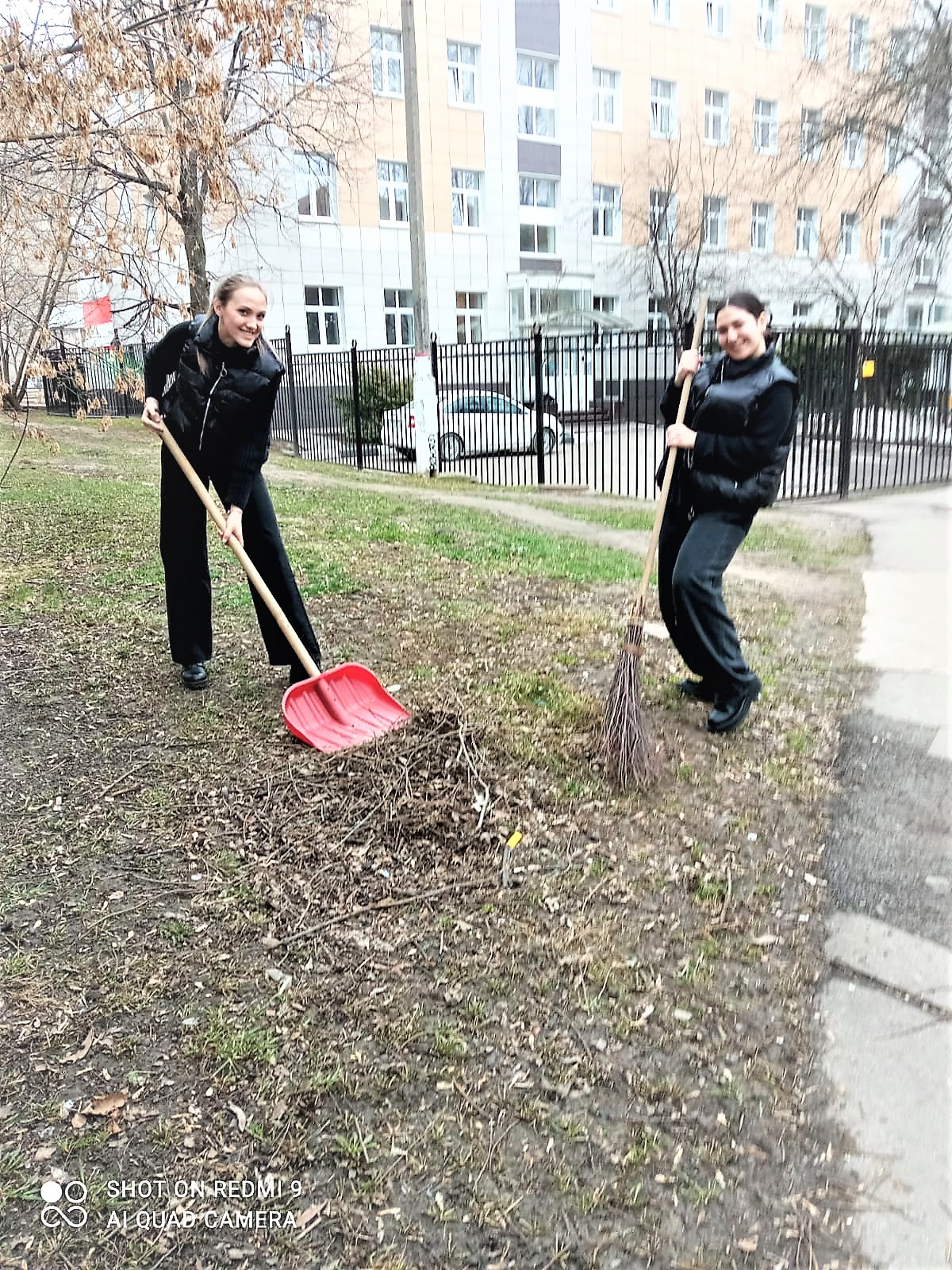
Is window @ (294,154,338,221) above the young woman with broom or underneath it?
above

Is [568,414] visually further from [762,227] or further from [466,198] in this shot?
[762,227]

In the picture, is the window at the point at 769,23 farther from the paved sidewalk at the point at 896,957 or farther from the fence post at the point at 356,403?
the paved sidewalk at the point at 896,957

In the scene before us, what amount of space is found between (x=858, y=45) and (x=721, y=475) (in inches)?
860

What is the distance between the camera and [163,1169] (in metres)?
2.02

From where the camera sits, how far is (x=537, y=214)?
33625 mm

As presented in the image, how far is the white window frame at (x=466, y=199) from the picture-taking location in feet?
104

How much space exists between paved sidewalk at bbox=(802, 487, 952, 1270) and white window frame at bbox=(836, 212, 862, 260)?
135 feet

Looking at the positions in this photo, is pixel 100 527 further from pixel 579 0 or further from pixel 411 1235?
pixel 579 0

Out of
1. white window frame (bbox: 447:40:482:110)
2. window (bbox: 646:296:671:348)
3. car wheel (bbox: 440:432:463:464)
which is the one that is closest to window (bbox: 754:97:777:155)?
window (bbox: 646:296:671:348)

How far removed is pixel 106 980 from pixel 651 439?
18700mm

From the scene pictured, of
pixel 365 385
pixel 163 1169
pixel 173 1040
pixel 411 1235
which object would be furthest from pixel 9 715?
pixel 365 385

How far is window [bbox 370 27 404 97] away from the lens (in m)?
28.0

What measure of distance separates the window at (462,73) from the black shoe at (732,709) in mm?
32046

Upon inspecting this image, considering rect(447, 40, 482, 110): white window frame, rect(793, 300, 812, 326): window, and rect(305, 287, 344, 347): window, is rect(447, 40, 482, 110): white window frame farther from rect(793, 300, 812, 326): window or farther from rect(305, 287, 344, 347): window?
rect(793, 300, 812, 326): window
